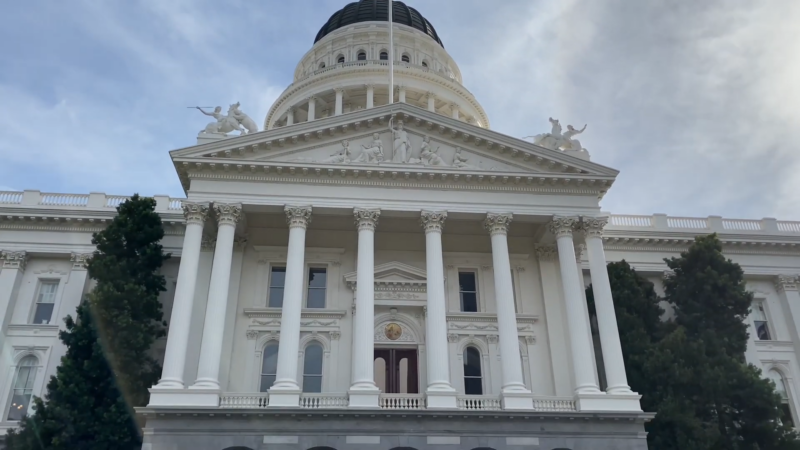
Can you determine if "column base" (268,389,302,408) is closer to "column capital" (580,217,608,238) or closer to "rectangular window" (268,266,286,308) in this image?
"rectangular window" (268,266,286,308)

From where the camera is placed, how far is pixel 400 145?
24969 mm

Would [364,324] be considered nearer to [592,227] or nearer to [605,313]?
[605,313]

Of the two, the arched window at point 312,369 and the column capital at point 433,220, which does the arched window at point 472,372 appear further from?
the arched window at point 312,369

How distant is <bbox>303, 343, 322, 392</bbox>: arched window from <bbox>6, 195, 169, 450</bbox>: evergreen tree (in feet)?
17.2

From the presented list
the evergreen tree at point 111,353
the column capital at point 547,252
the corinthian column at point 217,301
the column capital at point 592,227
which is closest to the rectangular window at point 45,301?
the evergreen tree at point 111,353

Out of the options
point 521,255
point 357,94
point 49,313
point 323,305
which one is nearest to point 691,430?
point 521,255

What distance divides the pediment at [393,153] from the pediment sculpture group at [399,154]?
4 cm

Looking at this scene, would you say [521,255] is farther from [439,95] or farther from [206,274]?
[439,95]

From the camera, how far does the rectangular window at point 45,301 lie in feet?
90.1

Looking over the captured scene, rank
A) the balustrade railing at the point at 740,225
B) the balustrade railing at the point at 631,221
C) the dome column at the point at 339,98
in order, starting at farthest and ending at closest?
the dome column at the point at 339,98 → the balustrade railing at the point at 740,225 → the balustrade railing at the point at 631,221

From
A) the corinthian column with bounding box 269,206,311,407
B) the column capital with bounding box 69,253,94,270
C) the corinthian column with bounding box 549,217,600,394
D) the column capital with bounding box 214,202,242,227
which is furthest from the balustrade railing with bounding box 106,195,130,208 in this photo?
the corinthian column with bounding box 549,217,600,394

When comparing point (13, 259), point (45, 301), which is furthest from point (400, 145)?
point (13, 259)

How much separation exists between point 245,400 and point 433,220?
896 centimetres

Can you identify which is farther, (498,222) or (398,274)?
(398,274)
